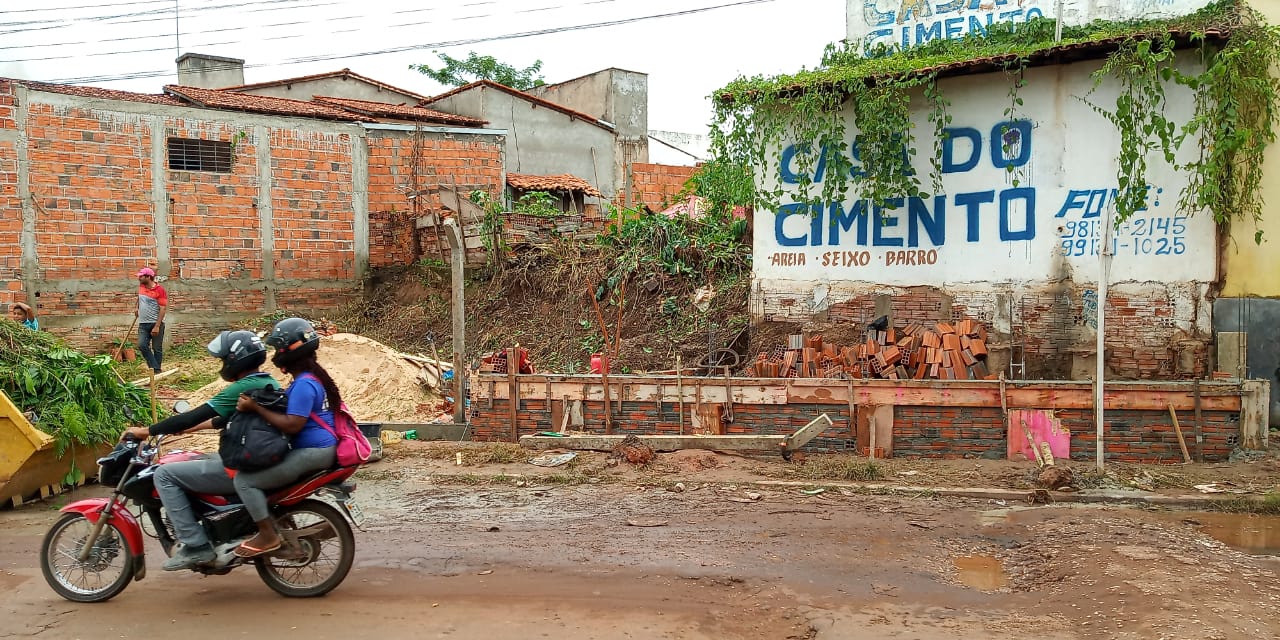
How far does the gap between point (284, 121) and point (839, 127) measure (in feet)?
37.5

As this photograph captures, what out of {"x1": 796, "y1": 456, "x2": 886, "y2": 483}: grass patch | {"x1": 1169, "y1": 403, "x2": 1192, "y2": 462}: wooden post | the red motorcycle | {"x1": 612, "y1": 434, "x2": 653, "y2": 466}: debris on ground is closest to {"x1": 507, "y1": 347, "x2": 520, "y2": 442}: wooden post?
{"x1": 612, "y1": 434, "x2": 653, "y2": 466}: debris on ground

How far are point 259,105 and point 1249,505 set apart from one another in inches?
730

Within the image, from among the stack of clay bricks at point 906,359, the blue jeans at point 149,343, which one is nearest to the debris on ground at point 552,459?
the stack of clay bricks at point 906,359

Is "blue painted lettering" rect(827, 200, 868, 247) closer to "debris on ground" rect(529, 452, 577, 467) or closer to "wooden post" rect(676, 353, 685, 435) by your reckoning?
"wooden post" rect(676, 353, 685, 435)

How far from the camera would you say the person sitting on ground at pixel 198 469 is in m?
5.54

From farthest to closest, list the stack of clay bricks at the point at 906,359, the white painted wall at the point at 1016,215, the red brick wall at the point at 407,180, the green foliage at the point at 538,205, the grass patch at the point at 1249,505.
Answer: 1. the red brick wall at the point at 407,180
2. the green foliage at the point at 538,205
3. the stack of clay bricks at the point at 906,359
4. the white painted wall at the point at 1016,215
5. the grass patch at the point at 1249,505

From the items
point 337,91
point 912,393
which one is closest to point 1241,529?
point 912,393

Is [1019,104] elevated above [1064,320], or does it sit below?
above

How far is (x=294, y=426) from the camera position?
549 cm

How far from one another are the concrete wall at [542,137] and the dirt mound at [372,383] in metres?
10.3

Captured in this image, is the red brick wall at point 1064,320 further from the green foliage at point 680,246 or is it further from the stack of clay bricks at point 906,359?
the green foliage at point 680,246

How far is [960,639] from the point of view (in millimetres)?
5059

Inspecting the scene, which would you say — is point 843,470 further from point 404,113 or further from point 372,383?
point 404,113

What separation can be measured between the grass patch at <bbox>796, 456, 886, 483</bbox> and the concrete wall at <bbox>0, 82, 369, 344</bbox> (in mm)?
12823
